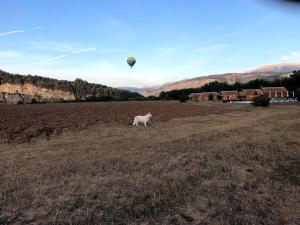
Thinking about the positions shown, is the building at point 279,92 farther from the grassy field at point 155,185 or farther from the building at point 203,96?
the grassy field at point 155,185

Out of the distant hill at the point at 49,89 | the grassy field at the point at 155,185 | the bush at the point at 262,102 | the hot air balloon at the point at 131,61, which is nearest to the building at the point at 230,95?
the distant hill at the point at 49,89

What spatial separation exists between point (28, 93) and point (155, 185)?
529 feet

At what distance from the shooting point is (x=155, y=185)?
23.0ft

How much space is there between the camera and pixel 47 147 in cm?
1300

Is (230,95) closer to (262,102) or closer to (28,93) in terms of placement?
(262,102)

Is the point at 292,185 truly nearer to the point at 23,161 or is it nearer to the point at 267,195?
the point at 267,195

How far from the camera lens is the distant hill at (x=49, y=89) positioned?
153250mm

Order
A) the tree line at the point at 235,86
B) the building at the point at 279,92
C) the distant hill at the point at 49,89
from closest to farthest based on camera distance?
1. the building at the point at 279,92
2. the tree line at the point at 235,86
3. the distant hill at the point at 49,89

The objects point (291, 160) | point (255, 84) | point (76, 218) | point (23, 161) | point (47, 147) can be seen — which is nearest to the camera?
point (76, 218)

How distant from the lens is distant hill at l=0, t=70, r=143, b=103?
153 m

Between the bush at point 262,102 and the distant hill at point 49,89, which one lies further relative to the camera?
the distant hill at point 49,89

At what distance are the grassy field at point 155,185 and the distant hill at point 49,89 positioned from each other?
139221mm

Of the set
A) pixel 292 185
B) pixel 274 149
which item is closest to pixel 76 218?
pixel 292 185

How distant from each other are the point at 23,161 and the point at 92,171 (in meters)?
2.93
